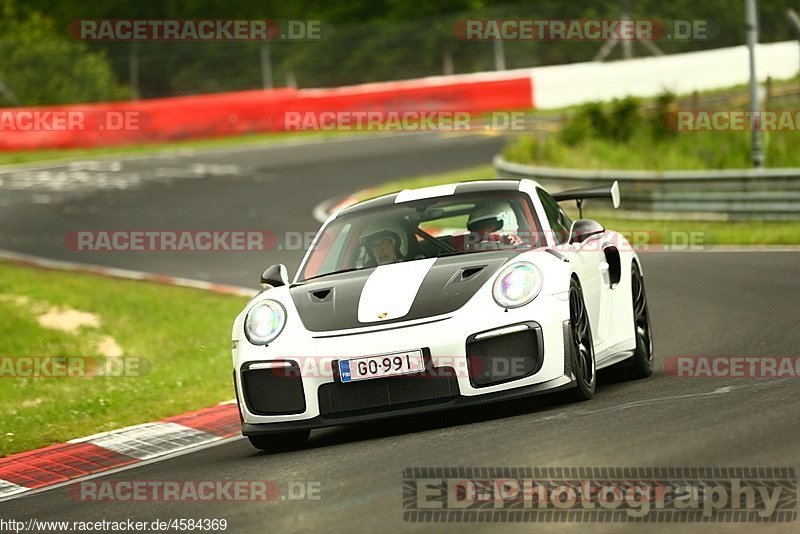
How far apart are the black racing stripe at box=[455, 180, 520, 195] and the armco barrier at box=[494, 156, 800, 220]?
10.4 meters

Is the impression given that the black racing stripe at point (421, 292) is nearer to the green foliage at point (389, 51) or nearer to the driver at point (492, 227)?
the driver at point (492, 227)

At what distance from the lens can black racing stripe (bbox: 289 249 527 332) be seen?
7188 mm

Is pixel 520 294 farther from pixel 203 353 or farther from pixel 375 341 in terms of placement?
pixel 203 353

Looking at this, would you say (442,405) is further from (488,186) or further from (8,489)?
(8,489)

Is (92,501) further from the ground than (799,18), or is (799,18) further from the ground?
(799,18)

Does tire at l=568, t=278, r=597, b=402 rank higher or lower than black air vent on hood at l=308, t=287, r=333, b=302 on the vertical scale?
lower

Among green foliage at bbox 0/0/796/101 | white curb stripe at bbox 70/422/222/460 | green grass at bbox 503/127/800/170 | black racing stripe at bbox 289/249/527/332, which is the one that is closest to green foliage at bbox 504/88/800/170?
green grass at bbox 503/127/800/170

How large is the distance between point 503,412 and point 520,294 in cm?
73

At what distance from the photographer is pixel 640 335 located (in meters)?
9.02

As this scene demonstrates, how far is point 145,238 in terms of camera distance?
71.9 feet

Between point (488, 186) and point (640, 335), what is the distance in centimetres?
139

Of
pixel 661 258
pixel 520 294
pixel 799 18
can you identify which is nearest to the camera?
pixel 520 294

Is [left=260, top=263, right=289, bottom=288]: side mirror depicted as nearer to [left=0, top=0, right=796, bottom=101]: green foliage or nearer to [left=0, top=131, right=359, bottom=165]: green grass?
[left=0, top=131, right=359, bottom=165]: green grass

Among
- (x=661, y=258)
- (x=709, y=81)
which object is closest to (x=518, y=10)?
(x=709, y=81)
